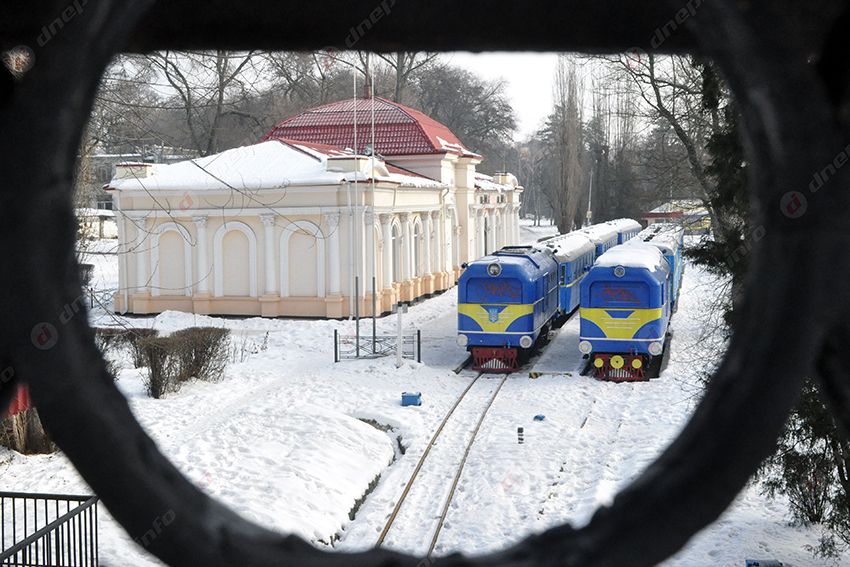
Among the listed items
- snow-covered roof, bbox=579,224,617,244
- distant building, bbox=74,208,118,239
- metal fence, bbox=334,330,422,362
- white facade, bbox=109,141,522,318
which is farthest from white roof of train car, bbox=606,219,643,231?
distant building, bbox=74,208,118,239

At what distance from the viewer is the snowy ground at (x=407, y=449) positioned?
10180mm

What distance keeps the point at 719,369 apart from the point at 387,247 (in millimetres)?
26696

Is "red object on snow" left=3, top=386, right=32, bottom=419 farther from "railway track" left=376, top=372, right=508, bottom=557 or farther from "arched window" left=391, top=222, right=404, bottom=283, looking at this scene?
"arched window" left=391, top=222, right=404, bottom=283

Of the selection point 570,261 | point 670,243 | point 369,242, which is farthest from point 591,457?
point 369,242

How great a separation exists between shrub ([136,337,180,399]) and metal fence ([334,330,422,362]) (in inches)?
145

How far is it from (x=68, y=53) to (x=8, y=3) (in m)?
0.22

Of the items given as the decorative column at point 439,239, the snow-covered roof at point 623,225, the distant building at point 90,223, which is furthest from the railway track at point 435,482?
the snow-covered roof at point 623,225

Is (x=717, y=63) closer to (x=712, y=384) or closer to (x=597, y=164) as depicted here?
(x=712, y=384)

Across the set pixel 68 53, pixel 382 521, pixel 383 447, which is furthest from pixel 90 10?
pixel 383 447

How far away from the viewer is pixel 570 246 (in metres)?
24.8

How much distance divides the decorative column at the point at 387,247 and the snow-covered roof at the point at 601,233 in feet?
20.3

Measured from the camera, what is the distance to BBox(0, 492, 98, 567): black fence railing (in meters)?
7.54

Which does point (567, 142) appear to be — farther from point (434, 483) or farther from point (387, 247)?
point (434, 483)

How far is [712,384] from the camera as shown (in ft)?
2.07
